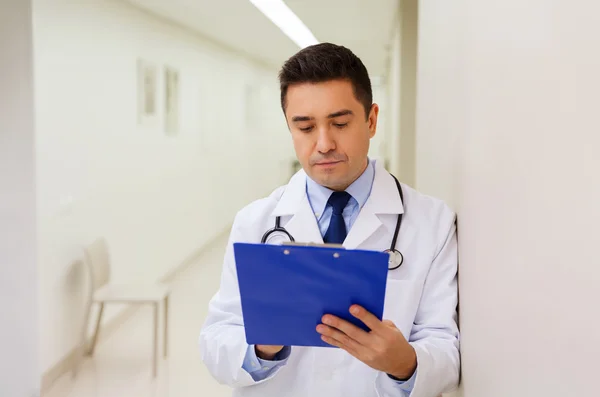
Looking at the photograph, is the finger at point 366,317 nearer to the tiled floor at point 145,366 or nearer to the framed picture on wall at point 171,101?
the tiled floor at point 145,366

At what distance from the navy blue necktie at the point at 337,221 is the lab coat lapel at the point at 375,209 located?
0.14ft

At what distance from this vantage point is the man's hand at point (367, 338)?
42.1 inches

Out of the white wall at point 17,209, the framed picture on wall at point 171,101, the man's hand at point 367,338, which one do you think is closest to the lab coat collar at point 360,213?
the man's hand at point 367,338

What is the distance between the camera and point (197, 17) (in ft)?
21.6

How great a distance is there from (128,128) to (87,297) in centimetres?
155

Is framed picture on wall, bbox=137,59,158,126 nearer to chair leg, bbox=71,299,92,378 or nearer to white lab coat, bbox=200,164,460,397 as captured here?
chair leg, bbox=71,299,92,378

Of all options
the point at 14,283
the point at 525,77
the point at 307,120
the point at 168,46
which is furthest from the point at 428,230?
the point at 168,46

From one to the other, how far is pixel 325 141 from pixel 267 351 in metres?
0.45

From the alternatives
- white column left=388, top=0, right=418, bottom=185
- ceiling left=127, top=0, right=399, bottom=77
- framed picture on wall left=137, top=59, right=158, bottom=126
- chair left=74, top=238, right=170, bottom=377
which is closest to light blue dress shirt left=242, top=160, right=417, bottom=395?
chair left=74, top=238, right=170, bottom=377

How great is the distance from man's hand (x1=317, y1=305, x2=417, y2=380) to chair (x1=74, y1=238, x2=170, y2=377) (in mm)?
3047

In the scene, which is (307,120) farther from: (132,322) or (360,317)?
(132,322)

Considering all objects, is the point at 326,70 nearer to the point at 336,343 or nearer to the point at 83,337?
the point at 336,343

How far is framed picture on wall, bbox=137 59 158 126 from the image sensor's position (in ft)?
18.2

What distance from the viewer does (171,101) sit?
6.59m
